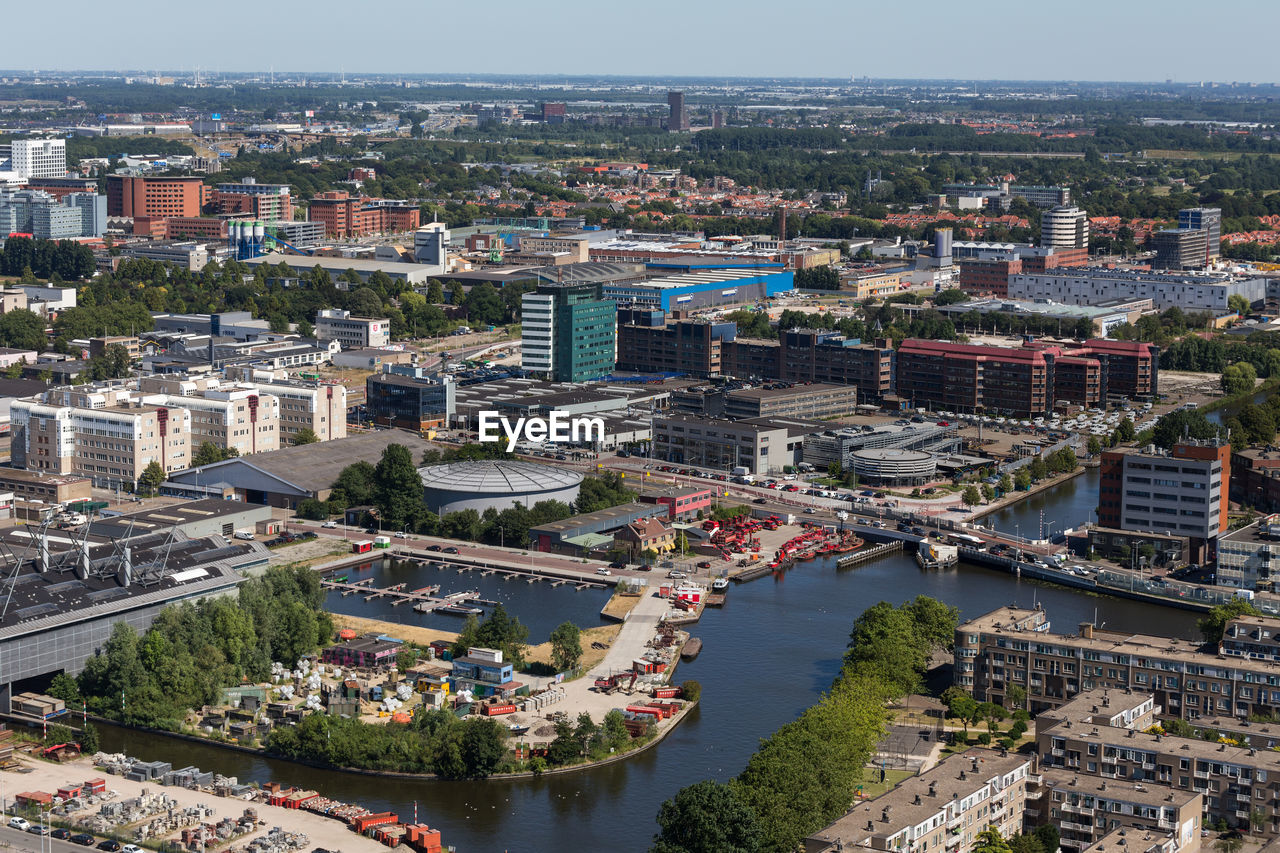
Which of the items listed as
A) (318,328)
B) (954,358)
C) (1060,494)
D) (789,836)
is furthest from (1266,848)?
(318,328)

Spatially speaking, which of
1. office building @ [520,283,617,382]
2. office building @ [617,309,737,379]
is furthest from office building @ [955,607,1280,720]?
office building @ [617,309,737,379]

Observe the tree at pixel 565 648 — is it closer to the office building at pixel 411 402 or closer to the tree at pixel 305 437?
the tree at pixel 305 437

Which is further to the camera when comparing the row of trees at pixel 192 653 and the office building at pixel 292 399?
the office building at pixel 292 399

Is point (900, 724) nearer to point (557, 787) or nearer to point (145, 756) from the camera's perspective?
point (557, 787)

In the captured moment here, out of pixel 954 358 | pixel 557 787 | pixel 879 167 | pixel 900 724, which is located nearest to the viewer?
pixel 557 787

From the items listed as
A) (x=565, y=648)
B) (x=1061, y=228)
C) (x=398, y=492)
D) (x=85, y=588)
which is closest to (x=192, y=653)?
(x=85, y=588)

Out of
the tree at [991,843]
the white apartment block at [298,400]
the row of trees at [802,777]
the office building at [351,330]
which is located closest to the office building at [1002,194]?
the office building at [351,330]
